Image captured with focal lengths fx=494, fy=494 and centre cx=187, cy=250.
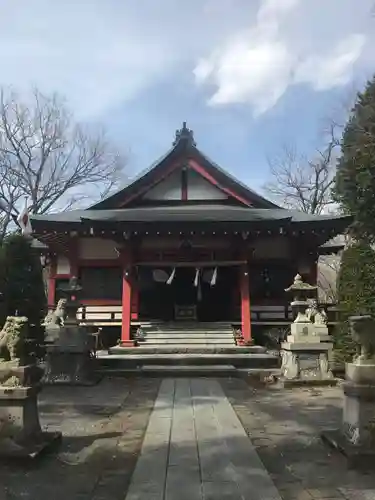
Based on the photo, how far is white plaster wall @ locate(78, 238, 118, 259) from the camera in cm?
1892

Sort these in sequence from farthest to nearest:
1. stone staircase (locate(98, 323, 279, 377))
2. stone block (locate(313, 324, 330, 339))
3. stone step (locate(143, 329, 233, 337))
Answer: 1. stone step (locate(143, 329, 233, 337))
2. stone staircase (locate(98, 323, 279, 377))
3. stone block (locate(313, 324, 330, 339))

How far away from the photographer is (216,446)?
5898mm

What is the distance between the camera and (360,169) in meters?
19.1

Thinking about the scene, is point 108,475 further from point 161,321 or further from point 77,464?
point 161,321

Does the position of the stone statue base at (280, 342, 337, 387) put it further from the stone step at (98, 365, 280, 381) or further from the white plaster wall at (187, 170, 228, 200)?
the white plaster wall at (187, 170, 228, 200)

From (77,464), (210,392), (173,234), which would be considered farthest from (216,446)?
(173,234)

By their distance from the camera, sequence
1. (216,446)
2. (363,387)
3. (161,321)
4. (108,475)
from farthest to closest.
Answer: (161,321) < (216,446) < (363,387) < (108,475)

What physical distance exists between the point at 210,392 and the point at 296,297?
403 centimetres

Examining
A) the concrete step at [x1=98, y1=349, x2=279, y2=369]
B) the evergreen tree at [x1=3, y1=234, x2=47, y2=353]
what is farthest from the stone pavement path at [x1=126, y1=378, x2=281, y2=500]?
the evergreen tree at [x1=3, y1=234, x2=47, y2=353]

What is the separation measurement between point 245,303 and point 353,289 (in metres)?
4.95

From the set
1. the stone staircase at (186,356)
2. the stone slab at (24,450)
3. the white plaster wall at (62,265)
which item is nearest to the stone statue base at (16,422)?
the stone slab at (24,450)

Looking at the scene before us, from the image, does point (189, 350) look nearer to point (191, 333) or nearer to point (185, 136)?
point (191, 333)

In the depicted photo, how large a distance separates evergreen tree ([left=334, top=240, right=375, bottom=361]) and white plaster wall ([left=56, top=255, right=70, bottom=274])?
11.3 metres

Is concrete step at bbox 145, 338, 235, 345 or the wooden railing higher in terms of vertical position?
the wooden railing
